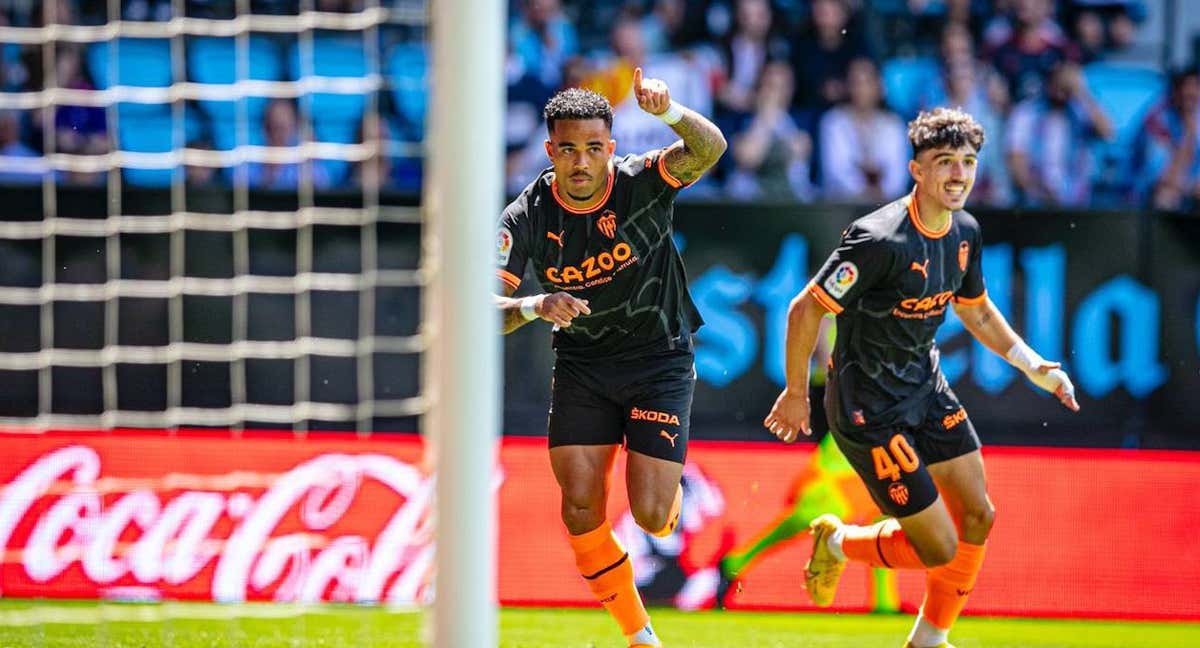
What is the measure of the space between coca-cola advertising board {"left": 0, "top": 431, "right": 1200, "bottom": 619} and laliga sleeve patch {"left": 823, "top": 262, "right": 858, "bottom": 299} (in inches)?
93.0

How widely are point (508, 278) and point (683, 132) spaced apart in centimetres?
82

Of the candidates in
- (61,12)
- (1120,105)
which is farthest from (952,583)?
(61,12)

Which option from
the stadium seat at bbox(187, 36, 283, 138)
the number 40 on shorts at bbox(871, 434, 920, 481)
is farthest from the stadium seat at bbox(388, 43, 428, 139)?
the number 40 on shorts at bbox(871, 434, 920, 481)

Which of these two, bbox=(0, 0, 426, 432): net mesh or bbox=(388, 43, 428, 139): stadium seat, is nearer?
bbox=(0, 0, 426, 432): net mesh

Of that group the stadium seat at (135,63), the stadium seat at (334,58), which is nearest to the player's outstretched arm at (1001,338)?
the stadium seat at (334,58)

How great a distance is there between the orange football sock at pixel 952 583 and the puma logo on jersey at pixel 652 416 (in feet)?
3.93

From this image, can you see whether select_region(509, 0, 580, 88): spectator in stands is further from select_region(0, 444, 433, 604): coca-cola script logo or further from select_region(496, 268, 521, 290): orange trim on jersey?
select_region(496, 268, 521, 290): orange trim on jersey

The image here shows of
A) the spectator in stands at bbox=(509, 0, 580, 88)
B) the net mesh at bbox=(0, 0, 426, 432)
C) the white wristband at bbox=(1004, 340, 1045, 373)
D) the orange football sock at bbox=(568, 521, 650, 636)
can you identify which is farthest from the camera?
the spectator in stands at bbox=(509, 0, 580, 88)

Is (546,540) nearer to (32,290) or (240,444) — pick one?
(240,444)

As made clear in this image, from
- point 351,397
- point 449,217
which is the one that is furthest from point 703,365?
point 449,217

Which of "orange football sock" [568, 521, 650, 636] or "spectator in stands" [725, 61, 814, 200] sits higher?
"spectator in stands" [725, 61, 814, 200]

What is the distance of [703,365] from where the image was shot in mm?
8609

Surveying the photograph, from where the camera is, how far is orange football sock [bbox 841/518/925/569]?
601cm

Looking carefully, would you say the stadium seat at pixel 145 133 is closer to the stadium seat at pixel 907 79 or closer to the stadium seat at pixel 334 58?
the stadium seat at pixel 334 58
